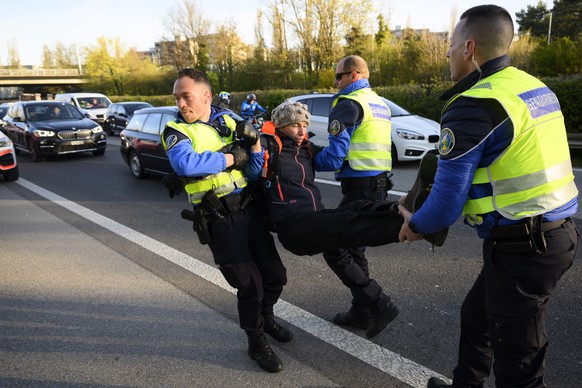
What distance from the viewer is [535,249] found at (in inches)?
71.2

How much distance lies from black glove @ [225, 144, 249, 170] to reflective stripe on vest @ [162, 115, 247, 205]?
3.5 inches

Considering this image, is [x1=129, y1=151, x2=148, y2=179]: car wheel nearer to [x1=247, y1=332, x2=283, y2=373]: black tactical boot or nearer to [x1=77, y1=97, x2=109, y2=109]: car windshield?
[x1=247, y1=332, x2=283, y2=373]: black tactical boot

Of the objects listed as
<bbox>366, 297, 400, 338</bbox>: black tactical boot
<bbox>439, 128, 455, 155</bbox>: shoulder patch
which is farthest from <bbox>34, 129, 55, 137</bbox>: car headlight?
<bbox>439, 128, 455, 155</bbox>: shoulder patch

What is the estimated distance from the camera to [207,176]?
2.63 m

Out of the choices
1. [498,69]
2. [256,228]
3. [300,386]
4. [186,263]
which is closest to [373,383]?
[300,386]

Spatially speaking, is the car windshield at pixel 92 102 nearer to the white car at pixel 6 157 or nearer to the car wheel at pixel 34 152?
the car wheel at pixel 34 152

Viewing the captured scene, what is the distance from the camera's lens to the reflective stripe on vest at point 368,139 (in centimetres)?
314

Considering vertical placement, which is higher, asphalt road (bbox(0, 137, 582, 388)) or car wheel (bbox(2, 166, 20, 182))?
car wheel (bbox(2, 166, 20, 182))

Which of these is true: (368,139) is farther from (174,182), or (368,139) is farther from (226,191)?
(174,182)

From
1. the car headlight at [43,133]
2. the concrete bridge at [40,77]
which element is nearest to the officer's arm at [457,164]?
A: the car headlight at [43,133]

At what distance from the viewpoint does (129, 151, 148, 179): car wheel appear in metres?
9.66

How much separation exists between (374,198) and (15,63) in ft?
364

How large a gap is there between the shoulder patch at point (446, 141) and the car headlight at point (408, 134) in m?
8.01

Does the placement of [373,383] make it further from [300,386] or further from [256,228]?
[256,228]
